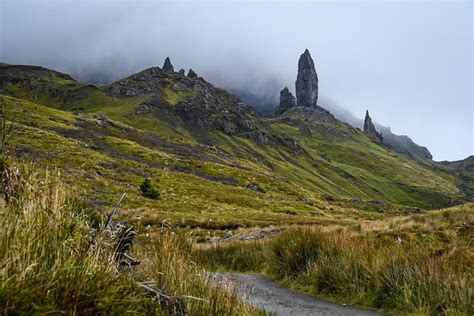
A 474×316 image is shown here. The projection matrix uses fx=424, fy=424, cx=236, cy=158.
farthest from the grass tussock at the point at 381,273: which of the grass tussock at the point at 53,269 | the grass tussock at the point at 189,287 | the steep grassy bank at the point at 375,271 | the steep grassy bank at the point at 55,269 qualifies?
the grass tussock at the point at 53,269

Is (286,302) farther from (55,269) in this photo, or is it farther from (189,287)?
(55,269)

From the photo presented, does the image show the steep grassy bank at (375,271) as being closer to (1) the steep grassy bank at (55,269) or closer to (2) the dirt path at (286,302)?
(2) the dirt path at (286,302)

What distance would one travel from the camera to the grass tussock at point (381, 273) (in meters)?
8.63

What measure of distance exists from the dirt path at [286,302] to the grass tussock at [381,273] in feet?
1.57

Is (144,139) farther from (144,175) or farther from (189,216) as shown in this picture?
(189,216)

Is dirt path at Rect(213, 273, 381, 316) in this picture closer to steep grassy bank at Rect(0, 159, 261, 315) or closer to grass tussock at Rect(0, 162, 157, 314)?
steep grassy bank at Rect(0, 159, 261, 315)

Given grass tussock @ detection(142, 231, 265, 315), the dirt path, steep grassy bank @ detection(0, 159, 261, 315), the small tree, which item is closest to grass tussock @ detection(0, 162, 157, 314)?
steep grassy bank @ detection(0, 159, 261, 315)

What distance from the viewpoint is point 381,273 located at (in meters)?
10.4

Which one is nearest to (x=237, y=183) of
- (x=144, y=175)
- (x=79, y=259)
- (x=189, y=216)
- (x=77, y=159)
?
(x=144, y=175)

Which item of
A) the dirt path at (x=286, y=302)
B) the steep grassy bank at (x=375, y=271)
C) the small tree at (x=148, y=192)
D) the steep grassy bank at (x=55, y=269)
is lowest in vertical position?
the small tree at (x=148, y=192)

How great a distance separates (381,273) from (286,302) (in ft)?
8.44

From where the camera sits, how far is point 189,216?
56.3m

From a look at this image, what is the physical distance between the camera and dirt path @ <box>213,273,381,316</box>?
9.60 m

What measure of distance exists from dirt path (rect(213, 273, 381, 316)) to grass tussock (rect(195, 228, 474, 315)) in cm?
48
